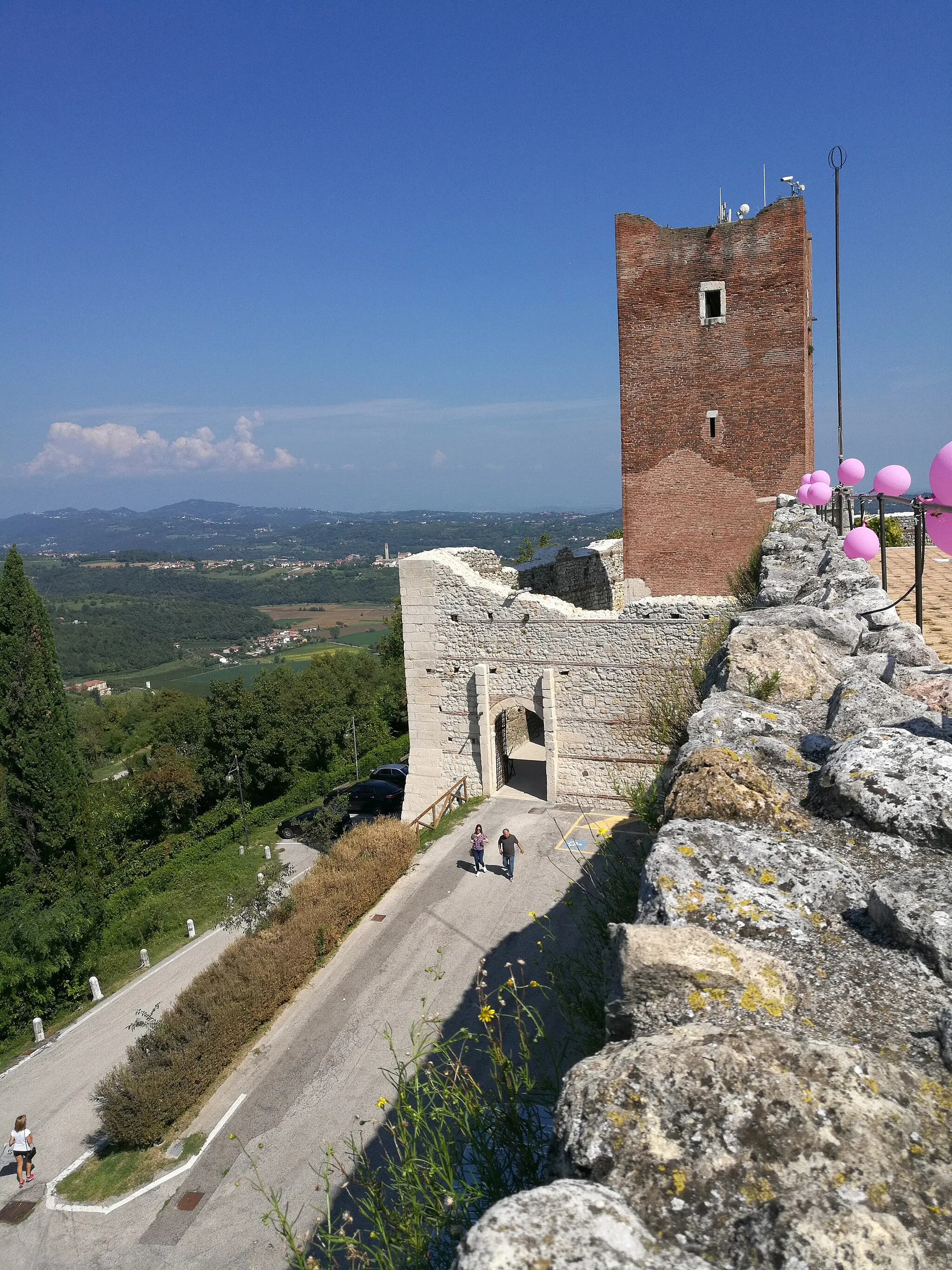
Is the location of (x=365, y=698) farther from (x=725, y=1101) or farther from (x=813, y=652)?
(x=725, y=1101)

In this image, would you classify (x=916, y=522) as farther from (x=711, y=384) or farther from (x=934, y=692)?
(x=711, y=384)

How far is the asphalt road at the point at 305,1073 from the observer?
6.80 metres

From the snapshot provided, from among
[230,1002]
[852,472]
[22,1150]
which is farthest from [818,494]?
[22,1150]

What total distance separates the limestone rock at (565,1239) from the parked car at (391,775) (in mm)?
21163

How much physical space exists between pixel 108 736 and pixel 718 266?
146 ft

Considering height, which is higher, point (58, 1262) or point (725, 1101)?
point (725, 1101)

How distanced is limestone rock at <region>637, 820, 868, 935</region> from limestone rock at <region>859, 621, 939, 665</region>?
212cm

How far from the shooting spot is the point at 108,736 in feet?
159

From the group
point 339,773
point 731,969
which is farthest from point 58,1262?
point 339,773

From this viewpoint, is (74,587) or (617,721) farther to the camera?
(74,587)

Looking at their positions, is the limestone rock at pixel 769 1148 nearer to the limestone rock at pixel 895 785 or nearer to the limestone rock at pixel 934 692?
the limestone rock at pixel 895 785

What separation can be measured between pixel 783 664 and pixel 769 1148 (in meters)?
2.99

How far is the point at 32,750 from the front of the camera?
2086 cm

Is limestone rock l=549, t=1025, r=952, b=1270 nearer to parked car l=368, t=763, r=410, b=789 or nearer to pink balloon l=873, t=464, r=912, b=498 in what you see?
pink balloon l=873, t=464, r=912, b=498
